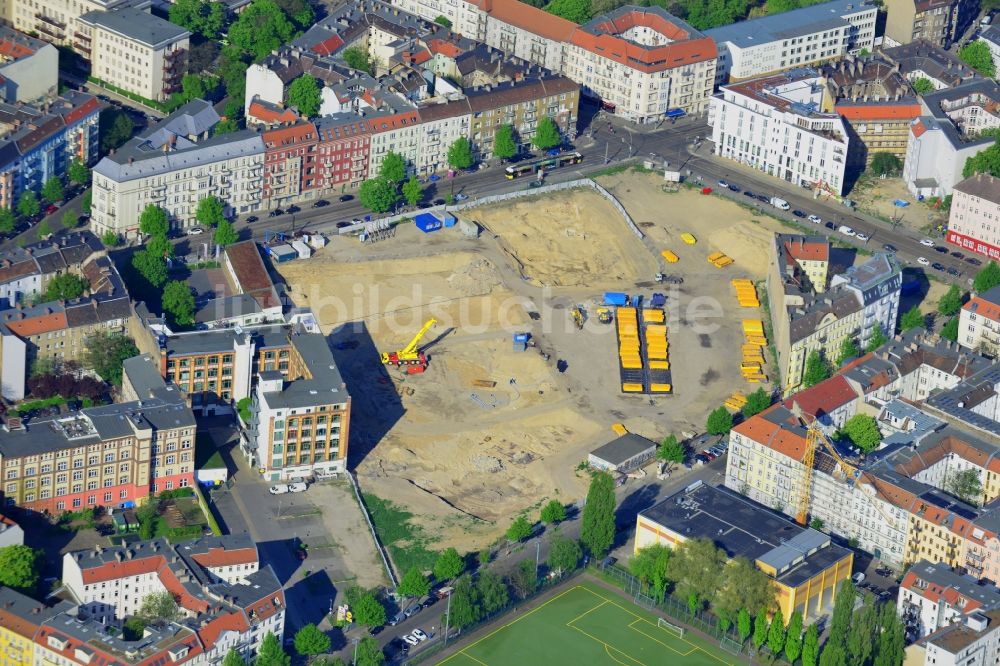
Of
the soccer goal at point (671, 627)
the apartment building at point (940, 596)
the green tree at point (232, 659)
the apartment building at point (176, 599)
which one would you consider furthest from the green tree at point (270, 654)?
the apartment building at point (940, 596)

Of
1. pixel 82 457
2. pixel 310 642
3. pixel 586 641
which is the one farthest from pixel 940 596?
pixel 82 457

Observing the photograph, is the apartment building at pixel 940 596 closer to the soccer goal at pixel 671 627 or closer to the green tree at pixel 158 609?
the soccer goal at pixel 671 627

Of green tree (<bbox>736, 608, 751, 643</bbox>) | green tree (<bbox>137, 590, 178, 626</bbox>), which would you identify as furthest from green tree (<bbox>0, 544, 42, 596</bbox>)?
green tree (<bbox>736, 608, 751, 643</bbox>)

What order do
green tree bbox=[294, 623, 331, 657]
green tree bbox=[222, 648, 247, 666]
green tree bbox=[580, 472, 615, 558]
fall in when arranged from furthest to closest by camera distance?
green tree bbox=[580, 472, 615, 558] < green tree bbox=[294, 623, 331, 657] < green tree bbox=[222, 648, 247, 666]

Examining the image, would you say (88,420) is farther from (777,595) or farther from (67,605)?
(777,595)

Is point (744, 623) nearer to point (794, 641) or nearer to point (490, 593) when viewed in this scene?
point (794, 641)

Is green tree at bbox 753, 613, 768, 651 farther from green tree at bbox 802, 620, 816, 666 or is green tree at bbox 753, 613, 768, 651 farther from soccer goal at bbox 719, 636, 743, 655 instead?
green tree at bbox 802, 620, 816, 666
